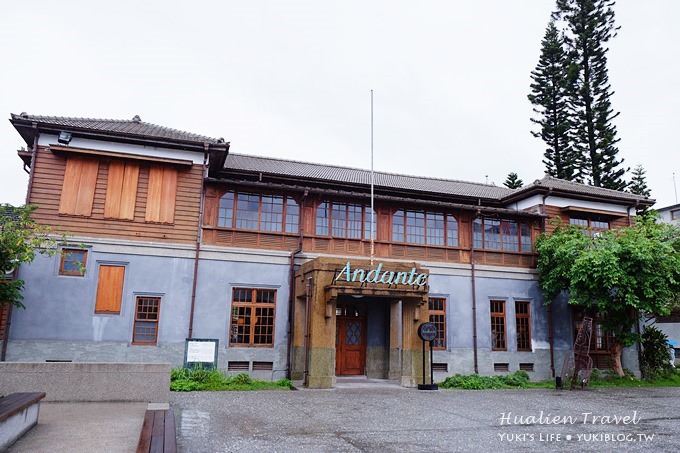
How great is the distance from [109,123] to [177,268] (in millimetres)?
5933

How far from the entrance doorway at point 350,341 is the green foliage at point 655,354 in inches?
483

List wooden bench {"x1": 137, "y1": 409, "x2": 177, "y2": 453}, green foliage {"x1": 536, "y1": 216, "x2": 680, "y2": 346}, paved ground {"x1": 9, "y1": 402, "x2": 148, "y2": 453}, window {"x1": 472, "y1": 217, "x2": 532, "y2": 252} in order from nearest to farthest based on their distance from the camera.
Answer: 1. wooden bench {"x1": 137, "y1": 409, "x2": 177, "y2": 453}
2. paved ground {"x1": 9, "y1": 402, "x2": 148, "y2": 453}
3. green foliage {"x1": 536, "y1": 216, "x2": 680, "y2": 346}
4. window {"x1": 472, "y1": 217, "x2": 532, "y2": 252}

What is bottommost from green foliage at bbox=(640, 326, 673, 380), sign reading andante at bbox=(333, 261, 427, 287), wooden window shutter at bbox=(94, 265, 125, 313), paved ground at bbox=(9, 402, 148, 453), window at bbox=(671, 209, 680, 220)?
paved ground at bbox=(9, 402, 148, 453)

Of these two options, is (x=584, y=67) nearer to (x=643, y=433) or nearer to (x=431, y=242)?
(x=431, y=242)

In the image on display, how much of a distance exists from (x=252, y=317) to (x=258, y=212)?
3696 mm

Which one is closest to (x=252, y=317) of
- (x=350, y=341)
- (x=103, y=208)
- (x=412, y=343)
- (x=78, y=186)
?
(x=350, y=341)

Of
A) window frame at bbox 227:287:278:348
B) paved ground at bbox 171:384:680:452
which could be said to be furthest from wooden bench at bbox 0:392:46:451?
window frame at bbox 227:287:278:348

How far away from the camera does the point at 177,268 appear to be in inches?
653

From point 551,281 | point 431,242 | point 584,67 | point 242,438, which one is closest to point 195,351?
point 242,438

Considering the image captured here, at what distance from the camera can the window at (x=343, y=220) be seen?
61.6 ft

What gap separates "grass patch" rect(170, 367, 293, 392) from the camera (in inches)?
562

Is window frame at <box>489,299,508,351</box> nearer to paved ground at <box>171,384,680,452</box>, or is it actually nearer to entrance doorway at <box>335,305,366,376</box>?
paved ground at <box>171,384,680,452</box>

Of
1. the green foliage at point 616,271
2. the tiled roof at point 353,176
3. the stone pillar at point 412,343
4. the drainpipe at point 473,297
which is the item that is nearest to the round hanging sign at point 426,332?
the stone pillar at point 412,343

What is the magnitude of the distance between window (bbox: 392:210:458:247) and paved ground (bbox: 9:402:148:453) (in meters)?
12.1
